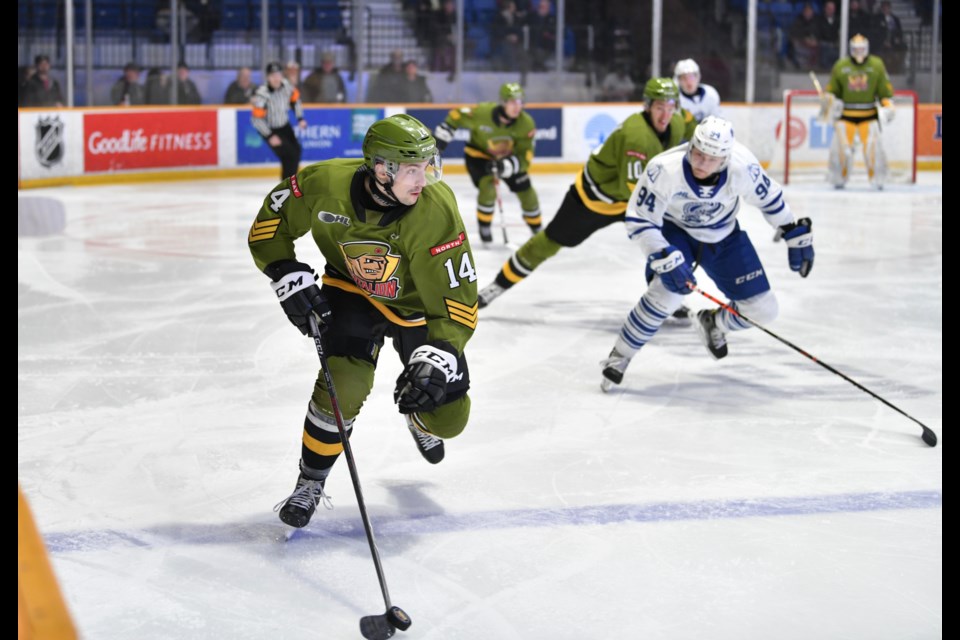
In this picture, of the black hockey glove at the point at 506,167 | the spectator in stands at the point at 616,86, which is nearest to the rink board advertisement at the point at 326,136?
the spectator in stands at the point at 616,86

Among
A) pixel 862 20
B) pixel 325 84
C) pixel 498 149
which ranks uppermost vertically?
pixel 862 20

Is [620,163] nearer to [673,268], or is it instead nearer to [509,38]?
[673,268]

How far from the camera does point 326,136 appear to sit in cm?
1337

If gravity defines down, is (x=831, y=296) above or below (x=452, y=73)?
below

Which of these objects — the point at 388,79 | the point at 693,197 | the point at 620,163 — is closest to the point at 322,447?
Result: the point at 693,197

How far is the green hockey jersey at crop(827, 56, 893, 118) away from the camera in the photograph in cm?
1159

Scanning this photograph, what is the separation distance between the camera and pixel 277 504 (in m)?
3.28

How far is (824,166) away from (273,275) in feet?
35.4

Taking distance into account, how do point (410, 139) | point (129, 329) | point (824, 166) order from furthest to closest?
point (824, 166), point (129, 329), point (410, 139)

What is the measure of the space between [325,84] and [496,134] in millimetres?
5386

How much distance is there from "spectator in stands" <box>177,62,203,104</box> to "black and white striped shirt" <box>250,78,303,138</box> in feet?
6.46

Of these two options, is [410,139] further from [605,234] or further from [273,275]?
[605,234]

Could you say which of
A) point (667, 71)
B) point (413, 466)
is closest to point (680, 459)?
point (413, 466)

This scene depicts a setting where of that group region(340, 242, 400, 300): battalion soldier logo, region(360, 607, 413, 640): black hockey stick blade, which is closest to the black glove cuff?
region(340, 242, 400, 300): battalion soldier logo
